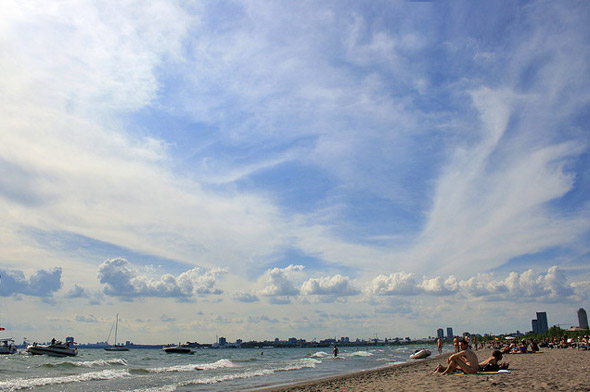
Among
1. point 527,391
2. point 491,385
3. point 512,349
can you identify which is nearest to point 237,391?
point 491,385

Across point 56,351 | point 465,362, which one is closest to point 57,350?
point 56,351

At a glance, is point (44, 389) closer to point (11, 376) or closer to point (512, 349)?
point (11, 376)

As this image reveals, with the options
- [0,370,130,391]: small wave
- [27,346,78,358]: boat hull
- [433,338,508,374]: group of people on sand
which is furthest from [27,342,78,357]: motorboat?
[433,338,508,374]: group of people on sand

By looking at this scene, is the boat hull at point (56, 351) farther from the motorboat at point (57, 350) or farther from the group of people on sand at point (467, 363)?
the group of people on sand at point (467, 363)

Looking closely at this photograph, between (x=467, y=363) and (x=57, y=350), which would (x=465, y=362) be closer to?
→ (x=467, y=363)

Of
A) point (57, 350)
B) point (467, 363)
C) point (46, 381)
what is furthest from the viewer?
point (57, 350)

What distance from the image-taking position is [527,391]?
1167cm

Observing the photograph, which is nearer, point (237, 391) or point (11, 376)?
point (237, 391)

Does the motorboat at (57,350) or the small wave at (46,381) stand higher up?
the small wave at (46,381)

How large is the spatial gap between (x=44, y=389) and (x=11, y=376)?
1185 cm

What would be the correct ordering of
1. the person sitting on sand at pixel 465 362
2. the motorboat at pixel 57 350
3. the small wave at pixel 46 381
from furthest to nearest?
the motorboat at pixel 57 350
the small wave at pixel 46 381
the person sitting on sand at pixel 465 362

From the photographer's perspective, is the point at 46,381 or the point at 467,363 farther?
the point at 46,381

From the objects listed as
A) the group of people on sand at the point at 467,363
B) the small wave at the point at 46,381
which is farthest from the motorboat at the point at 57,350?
the group of people on sand at the point at 467,363

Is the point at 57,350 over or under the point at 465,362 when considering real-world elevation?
under
